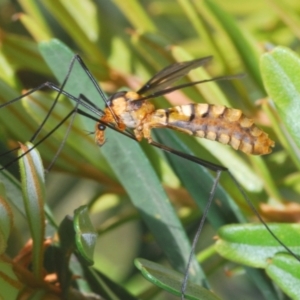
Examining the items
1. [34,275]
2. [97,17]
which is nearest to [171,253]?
[34,275]

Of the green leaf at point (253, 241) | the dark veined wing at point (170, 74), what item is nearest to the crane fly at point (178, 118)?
the dark veined wing at point (170, 74)

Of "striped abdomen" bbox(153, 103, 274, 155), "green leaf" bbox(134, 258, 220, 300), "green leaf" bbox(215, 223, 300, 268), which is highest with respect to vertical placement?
"striped abdomen" bbox(153, 103, 274, 155)

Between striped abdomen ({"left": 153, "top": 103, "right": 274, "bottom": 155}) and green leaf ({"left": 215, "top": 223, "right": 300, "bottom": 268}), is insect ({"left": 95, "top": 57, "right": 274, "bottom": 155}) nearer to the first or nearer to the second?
striped abdomen ({"left": 153, "top": 103, "right": 274, "bottom": 155})

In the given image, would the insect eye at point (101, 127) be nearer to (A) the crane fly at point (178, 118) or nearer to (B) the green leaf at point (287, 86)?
(A) the crane fly at point (178, 118)

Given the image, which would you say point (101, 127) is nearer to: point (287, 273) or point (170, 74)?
point (170, 74)

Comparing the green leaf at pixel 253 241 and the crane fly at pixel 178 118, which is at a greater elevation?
the crane fly at pixel 178 118

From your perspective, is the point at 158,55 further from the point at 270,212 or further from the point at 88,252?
the point at 88,252

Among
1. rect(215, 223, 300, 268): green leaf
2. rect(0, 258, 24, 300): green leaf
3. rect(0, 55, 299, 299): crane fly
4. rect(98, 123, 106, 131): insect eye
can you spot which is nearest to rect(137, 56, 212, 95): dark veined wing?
rect(0, 55, 299, 299): crane fly
